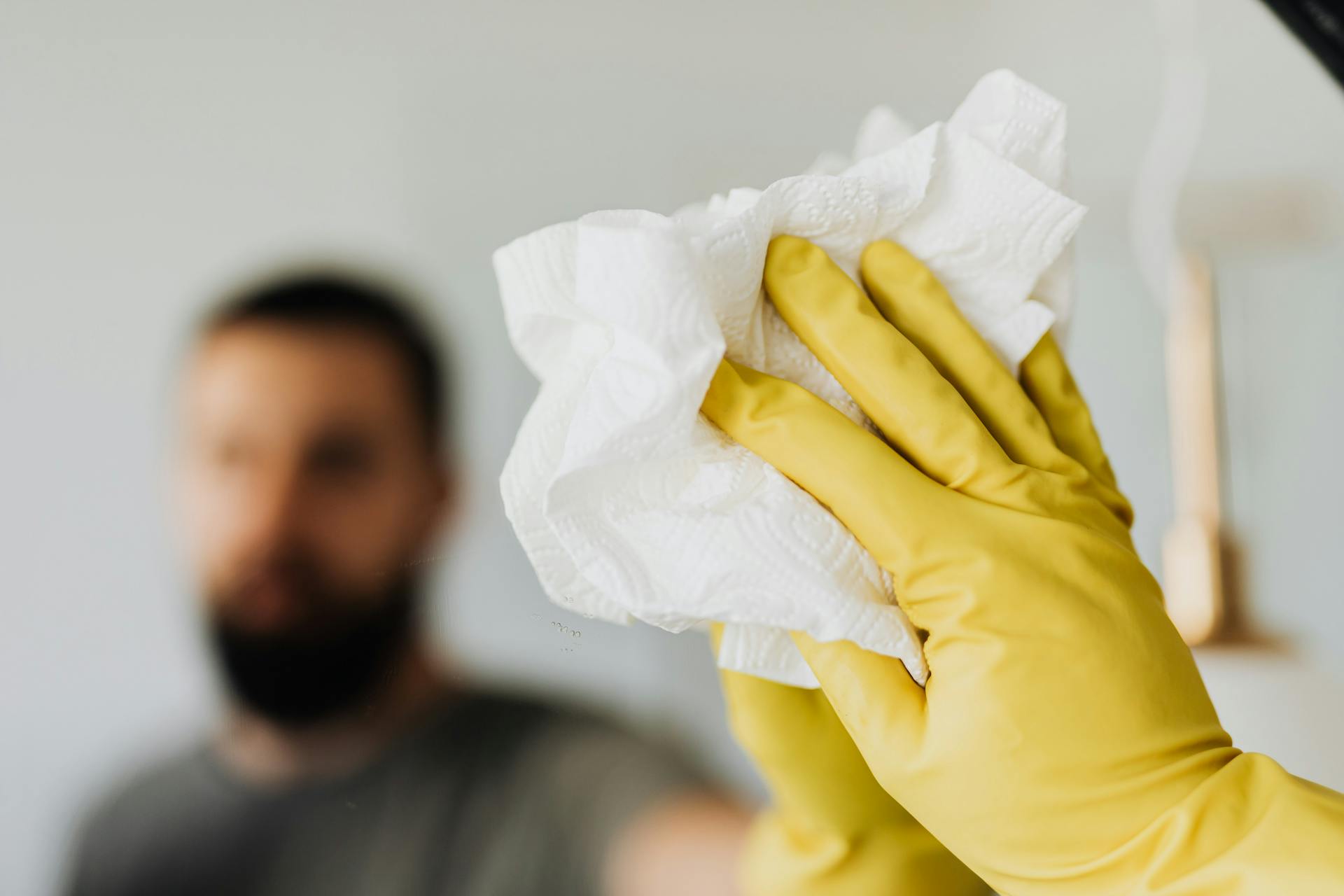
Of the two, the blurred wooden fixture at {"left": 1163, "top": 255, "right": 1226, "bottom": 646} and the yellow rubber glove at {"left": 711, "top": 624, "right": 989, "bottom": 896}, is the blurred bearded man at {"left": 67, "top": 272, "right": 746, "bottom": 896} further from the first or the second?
the blurred wooden fixture at {"left": 1163, "top": 255, "right": 1226, "bottom": 646}

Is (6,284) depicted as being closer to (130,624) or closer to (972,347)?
(130,624)

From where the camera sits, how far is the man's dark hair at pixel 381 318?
65 centimetres

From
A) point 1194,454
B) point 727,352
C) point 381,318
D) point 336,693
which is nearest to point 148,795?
point 336,693

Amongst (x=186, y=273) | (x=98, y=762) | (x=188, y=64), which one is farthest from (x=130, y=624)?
(x=188, y=64)

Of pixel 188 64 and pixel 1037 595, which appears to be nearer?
pixel 1037 595

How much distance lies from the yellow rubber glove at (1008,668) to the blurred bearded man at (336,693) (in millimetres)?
353

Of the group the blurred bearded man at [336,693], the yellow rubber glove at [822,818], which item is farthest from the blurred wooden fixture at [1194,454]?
the blurred bearded man at [336,693]

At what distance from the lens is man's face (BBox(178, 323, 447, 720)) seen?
63 cm

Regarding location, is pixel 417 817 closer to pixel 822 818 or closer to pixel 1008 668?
pixel 822 818

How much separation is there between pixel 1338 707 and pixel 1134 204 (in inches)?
16.4

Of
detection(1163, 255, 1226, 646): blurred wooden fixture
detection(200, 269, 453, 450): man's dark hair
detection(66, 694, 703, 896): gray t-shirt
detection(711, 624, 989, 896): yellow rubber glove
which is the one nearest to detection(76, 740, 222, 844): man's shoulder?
detection(66, 694, 703, 896): gray t-shirt

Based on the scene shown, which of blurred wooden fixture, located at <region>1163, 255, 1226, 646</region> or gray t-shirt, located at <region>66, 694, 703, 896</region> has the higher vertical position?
blurred wooden fixture, located at <region>1163, 255, 1226, 646</region>

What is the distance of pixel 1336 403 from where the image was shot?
27.9 inches

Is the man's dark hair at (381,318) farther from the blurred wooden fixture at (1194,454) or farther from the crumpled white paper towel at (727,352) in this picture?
the blurred wooden fixture at (1194,454)
